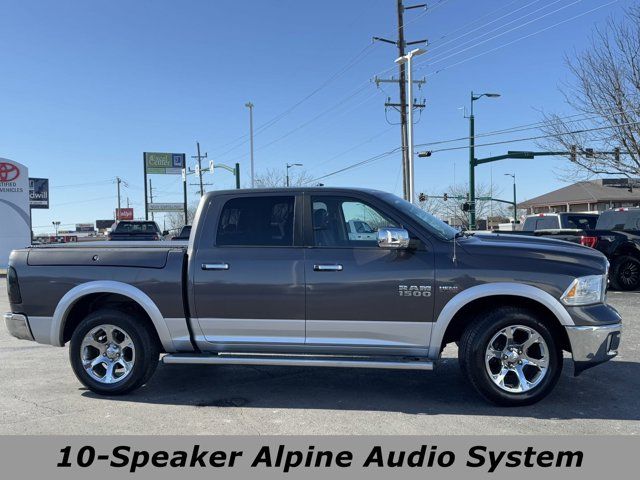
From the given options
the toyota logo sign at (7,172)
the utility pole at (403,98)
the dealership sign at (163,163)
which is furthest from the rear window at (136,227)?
the dealership sign at (163,163)

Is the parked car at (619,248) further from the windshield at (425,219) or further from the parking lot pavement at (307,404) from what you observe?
the windshield at (425,219)

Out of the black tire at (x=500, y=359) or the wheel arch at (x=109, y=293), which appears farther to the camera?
the wheel arch at (x=109, y=293)

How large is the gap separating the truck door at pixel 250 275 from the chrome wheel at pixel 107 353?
0.79 m

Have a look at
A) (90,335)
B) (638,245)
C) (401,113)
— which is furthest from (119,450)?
(401,113)

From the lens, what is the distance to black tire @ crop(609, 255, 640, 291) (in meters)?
12.0

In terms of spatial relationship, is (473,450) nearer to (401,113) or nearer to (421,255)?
(421,255)

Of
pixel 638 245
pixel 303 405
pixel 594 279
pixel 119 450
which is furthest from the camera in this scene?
Result: pixel 638 245

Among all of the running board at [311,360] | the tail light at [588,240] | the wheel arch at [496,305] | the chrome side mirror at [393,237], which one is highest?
the chrome side mirror at [393,237]

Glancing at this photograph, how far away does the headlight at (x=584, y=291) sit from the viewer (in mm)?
4508

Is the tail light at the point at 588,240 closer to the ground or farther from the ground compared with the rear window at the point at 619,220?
closer to the ground

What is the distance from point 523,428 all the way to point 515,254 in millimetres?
1426

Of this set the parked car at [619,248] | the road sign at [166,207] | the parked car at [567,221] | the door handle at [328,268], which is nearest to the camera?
the door handle at [328,268]

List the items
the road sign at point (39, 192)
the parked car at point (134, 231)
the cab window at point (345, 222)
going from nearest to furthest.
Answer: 1. the cab window at point (345, 222)
2. the parked car at point (134, 231)
3. the road sign at point (39, 192)

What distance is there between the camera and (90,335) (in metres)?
5.18
